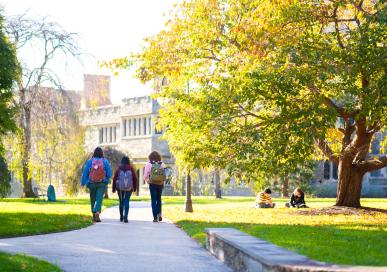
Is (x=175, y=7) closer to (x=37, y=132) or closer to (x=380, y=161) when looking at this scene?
(x=380, y=161)

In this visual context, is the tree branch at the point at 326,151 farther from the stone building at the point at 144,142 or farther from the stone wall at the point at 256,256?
the stone building at the point at 144,142

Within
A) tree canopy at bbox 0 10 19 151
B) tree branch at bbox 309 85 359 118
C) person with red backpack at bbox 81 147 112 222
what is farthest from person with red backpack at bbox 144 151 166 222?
tree branch at bbox 309 85 359 118

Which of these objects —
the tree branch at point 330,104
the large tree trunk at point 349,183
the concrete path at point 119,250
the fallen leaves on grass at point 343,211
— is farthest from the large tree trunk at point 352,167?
the concrete path at point 119,250

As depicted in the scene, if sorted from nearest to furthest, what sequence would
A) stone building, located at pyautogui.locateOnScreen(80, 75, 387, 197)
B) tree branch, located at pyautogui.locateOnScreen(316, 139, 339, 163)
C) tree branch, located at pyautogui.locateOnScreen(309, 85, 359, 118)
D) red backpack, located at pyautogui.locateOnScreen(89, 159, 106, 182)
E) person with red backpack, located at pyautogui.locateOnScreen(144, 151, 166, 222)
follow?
red backpack, located at pyautogui.locateOnScreen(89, 159, 106, 182) → person with red backpack, located at pyautogui.locateOnScreen(144, 151, 166, 222) → tree branch, located at pyautogui.locateOnScreen(309, 85, 359, 118) → tree branch, located at pyautogui.locateOnScreen(316, 139, 339, 163) → stone building, located at pyautogui.locateOnScreen(80, 75, 387, 197)

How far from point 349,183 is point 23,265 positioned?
16245mm

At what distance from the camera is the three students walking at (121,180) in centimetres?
1702

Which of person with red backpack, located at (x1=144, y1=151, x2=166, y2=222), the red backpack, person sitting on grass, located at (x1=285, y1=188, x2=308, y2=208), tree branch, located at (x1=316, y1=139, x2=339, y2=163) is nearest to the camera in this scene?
the red backpack

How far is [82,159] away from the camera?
3988 cm

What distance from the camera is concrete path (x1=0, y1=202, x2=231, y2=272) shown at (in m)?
9.31

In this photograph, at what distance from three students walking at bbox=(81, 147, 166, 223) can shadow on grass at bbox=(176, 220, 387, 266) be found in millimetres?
1030

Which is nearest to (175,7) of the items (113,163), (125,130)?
(113,163)

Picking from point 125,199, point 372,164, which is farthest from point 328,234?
point 372,164

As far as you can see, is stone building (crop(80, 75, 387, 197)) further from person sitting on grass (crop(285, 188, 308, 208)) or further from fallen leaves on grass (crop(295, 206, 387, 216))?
fallen leaves on grass (crop(295, 206, 387, 216))

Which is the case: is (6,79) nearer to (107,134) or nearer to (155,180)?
(155,180)
